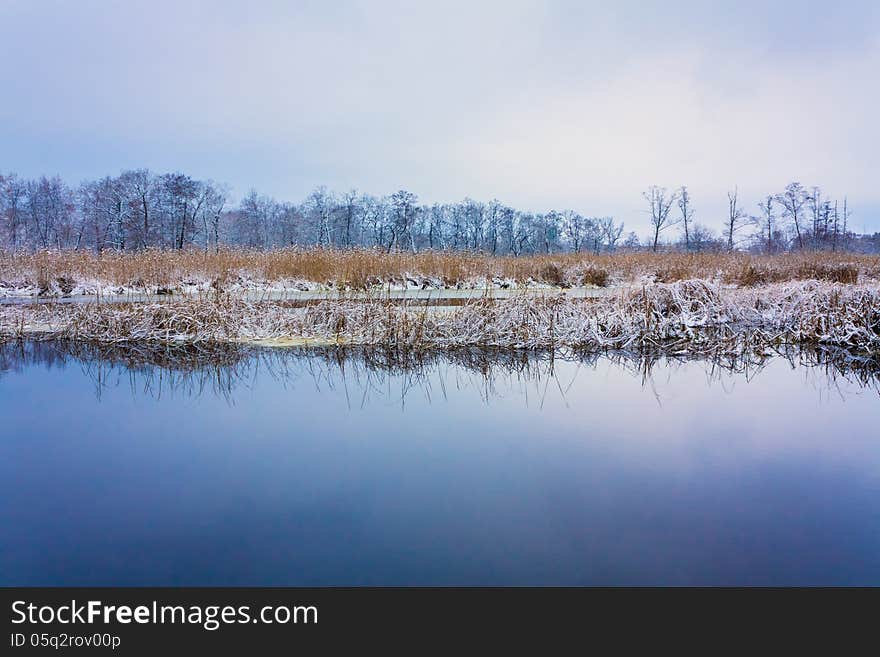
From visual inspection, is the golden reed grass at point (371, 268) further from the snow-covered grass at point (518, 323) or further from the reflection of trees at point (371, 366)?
the reflection of trees at point (371, 366)

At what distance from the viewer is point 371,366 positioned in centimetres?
709

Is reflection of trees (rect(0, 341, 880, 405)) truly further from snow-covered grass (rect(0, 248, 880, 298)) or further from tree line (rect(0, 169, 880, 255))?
tree line (rect(0, 169, 880, 255))

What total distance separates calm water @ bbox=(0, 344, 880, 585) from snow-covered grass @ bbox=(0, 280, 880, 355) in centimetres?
194

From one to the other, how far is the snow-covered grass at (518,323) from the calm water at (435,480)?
1945mm

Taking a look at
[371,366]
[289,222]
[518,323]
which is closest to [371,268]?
[518,323]

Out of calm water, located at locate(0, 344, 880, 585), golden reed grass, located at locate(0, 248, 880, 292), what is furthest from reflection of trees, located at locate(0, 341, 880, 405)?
golden reed grass, located at locate(0, 248, 880, 292)

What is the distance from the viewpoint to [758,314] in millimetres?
9547

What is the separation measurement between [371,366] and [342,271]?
25.3 feet

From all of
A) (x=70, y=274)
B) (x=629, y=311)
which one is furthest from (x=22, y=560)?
(x=70, y=274)

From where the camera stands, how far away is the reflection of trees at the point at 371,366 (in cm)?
612

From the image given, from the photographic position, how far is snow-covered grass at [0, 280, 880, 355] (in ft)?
27.5

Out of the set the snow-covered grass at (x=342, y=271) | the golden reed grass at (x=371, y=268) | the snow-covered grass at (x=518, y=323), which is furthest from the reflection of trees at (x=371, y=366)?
the golden reed grass at (x=371, y=268)
